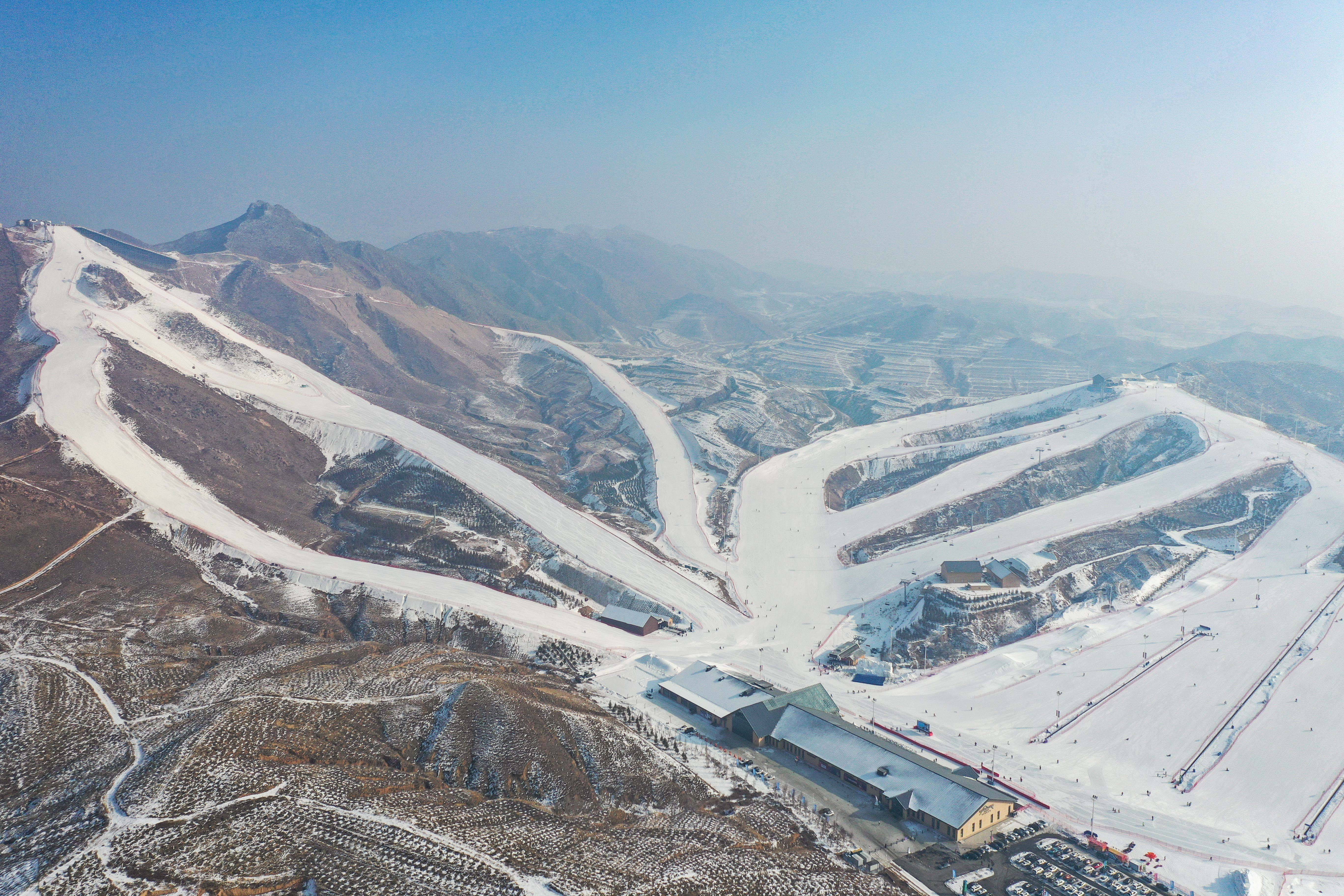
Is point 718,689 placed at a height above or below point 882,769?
below

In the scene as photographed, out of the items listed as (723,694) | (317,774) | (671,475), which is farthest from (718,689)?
(671,475)

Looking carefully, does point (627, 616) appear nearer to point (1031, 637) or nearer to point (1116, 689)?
point (1031, 637)

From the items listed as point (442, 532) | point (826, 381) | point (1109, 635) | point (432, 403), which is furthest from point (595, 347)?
point (1109, 635)

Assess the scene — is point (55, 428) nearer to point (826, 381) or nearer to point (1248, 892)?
point (1248, 892)

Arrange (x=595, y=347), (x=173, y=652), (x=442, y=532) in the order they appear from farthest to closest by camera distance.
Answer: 1. (x=595, y=347)
2. (x=442, y=532)
3. (x=173, y=652)

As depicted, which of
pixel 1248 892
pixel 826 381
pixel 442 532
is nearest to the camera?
pixel 1248 892

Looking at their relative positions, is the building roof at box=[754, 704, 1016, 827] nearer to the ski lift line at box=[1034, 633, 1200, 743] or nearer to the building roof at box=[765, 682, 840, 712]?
the building roof at box=[765, 682, 840, 712]

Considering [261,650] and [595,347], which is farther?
[595,347]
